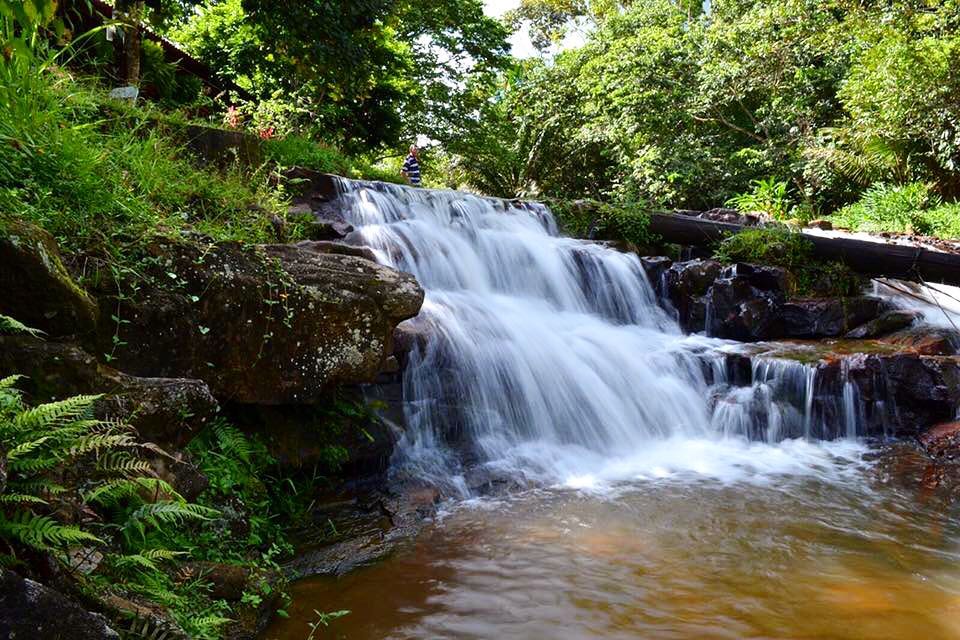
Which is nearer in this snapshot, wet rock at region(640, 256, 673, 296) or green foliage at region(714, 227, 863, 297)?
green foliage at region(714, 227, 863, 297)

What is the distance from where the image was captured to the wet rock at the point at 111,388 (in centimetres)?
260

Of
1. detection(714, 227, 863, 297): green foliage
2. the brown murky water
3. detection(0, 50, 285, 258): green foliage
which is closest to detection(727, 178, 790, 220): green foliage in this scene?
detection(714, 227, 863, 297): green foliage

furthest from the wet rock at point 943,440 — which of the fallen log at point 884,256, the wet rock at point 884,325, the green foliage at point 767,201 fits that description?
the green foliage at point 767,201

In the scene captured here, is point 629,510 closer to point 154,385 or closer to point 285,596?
point 285,596

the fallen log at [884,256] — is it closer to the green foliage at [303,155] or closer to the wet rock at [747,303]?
the wet rock at [747,303]

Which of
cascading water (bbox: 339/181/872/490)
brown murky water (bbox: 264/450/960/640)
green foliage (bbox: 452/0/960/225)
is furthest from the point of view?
green foliage (bbox: 452/0/960/225)

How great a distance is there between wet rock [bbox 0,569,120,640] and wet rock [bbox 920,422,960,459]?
294 inches

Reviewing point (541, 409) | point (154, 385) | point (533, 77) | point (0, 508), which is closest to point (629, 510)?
point (541, 409)

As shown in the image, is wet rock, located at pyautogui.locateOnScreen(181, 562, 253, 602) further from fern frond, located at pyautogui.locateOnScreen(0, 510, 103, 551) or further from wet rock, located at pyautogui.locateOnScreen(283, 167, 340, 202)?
wet rock, located at pyautogui.locateOnScreen(283, 167, 340, 202)

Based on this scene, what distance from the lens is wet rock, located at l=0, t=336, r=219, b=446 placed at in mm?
2602

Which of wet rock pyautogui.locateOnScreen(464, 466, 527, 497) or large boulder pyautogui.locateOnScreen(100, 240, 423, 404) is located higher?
large boulder pyautogui.locateOnScreen(100, 240, 423, 404)

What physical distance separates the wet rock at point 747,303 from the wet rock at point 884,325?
3.31ft

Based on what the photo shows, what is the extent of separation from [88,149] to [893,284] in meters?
11.6

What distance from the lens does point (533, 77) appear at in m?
25.5
